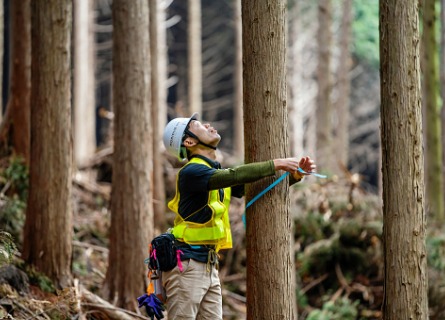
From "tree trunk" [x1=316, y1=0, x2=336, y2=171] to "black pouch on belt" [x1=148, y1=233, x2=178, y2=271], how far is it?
1343 centimetres

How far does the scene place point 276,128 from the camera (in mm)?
6277

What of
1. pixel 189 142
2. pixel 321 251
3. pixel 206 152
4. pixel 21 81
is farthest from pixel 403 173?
pixel 21 81

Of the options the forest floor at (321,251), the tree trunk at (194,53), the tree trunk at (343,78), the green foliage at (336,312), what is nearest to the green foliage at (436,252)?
the forest floor at (321,251)

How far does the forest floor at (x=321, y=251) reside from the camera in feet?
39.6

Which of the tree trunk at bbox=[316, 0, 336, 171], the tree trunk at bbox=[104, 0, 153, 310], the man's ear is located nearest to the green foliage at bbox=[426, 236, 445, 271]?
the tree trunk at bbox=[104, 0, 153, 310]

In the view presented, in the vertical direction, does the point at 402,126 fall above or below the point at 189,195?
above

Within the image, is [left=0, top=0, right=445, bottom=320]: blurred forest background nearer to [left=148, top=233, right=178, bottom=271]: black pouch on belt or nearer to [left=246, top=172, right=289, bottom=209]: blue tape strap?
[left=148, top=233, right=178, bottom=271]: black pouch on belt

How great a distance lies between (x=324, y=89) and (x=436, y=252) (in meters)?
7.92

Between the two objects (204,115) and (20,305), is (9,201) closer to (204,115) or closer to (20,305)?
(20,305)

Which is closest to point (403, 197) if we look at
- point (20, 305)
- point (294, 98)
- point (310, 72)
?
point (20, 305)

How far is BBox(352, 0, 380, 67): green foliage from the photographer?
99.2ft

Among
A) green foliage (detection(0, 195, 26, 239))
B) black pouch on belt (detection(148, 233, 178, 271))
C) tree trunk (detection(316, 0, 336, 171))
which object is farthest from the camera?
tree trunk (detection(316, 0, 336, 171))

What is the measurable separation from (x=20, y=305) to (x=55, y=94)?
8.98 feet

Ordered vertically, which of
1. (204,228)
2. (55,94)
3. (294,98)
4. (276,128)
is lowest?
(204,228)
